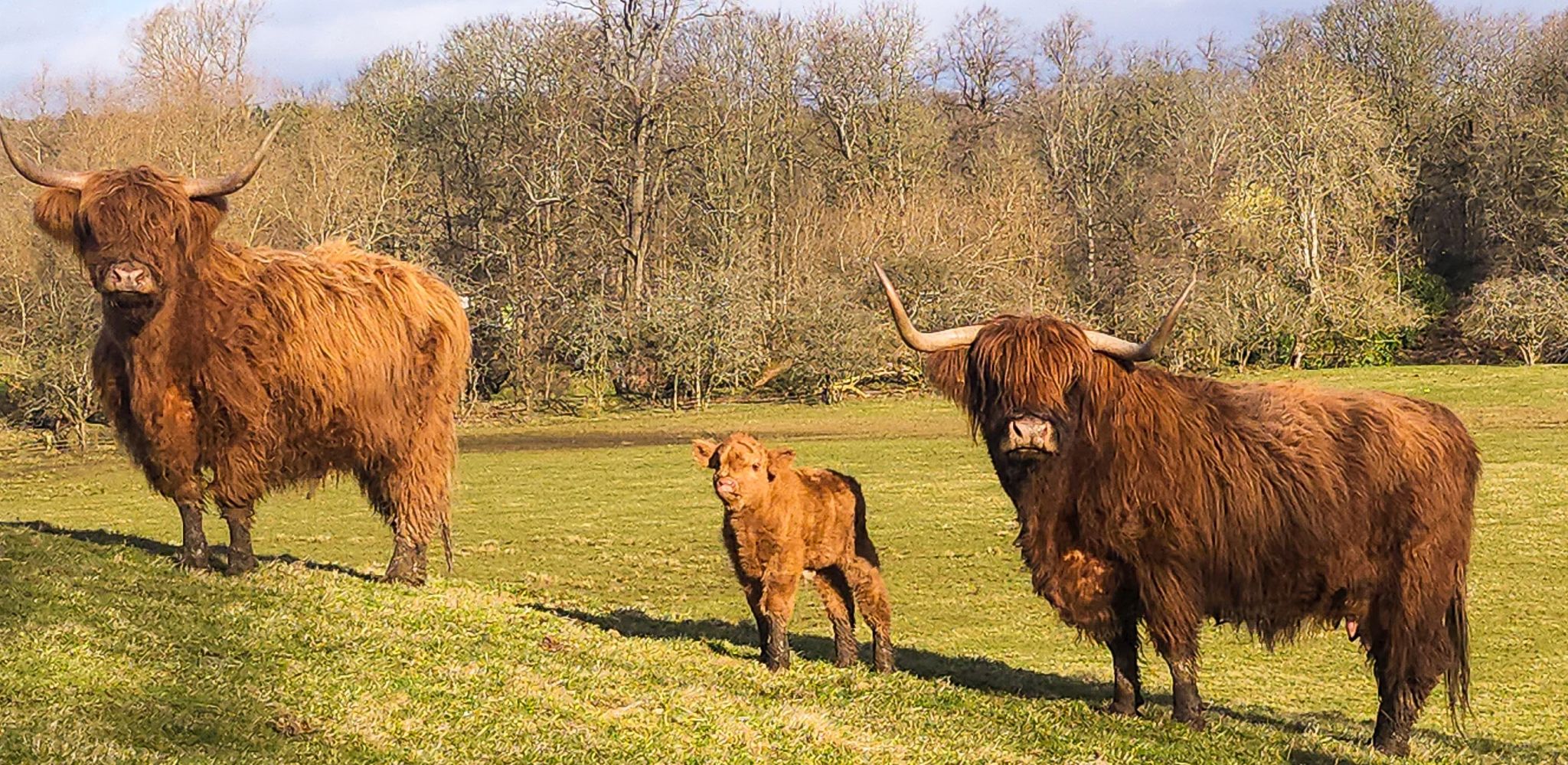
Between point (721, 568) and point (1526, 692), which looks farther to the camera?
point (721, 568)

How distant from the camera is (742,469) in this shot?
877 centimetres

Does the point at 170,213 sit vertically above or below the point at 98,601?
above

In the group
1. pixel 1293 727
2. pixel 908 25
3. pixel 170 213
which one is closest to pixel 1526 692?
pixel 1293 727

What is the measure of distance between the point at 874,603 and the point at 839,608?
24 cm

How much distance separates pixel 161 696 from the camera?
5801 mm

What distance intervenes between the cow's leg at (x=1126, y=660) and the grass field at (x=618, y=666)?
7.5 inches

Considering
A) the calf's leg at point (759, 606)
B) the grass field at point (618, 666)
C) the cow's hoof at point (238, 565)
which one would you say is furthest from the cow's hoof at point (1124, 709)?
the cow's hoof at point (238, 565)

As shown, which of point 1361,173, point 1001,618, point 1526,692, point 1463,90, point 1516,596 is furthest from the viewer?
point 1463,90

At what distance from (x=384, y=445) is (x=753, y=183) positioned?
40.8 m

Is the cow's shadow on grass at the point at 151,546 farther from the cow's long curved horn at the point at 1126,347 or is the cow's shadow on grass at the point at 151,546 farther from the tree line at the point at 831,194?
the tree line at the point at 831,194

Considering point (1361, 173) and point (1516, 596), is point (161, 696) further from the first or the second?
point (1361, 173)

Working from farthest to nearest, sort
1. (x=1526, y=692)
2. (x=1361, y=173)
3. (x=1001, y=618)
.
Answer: (x=1361, y=173) → (x=1001, y=618) → (x=1526, y=692)

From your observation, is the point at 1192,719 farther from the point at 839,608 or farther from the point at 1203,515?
the point at 839,608

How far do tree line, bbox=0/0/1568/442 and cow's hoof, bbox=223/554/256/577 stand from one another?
27486 millimetres
